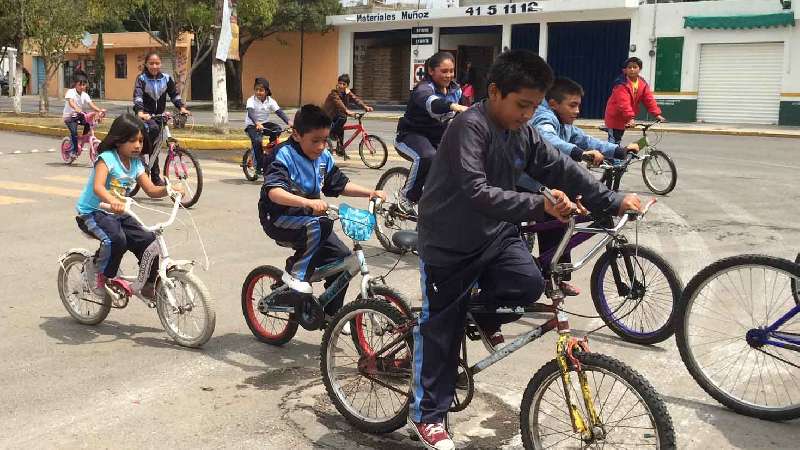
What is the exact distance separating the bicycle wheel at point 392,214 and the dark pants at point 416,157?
0.17 meters

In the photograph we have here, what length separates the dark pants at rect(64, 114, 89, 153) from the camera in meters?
14.4

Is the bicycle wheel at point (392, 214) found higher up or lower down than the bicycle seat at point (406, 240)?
lower down

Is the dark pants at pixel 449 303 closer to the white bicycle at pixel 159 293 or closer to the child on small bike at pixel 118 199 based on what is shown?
the white bicycle at pixel 159 293

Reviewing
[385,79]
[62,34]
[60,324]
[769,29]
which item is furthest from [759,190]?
[385,79]

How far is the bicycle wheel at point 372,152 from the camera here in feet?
48.6

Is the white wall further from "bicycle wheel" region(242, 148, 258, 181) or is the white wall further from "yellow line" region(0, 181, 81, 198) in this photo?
"yellow line" region(0, 181, 81, 198)

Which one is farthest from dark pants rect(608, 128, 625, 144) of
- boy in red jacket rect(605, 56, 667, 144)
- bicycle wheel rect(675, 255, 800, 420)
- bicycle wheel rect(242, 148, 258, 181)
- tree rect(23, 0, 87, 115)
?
tree rect(23, 0, 87, 115)

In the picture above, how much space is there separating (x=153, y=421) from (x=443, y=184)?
1.96 m

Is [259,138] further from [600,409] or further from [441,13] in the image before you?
[441,13]

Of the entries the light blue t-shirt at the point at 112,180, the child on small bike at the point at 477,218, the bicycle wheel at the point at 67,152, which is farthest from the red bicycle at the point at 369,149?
the child on small bike at the point at 477,218

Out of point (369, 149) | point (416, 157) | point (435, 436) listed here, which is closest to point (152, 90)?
point (369, 149)

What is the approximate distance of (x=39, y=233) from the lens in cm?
870

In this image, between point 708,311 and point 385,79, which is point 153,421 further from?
point 385,79

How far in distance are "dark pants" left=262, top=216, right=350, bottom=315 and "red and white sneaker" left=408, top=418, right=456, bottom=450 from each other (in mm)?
1554
